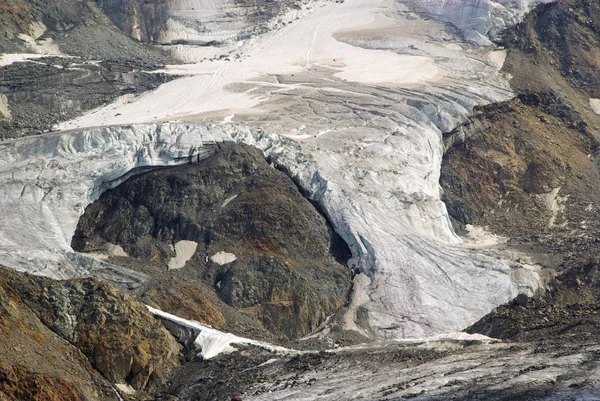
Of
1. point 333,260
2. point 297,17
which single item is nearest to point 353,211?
point 333,260

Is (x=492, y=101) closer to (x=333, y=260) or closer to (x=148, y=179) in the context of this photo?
(x=333, y=260)

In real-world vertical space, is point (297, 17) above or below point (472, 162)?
above

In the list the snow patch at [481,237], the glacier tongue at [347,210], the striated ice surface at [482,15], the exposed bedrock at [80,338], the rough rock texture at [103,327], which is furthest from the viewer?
the striated ice surface at [482,15]

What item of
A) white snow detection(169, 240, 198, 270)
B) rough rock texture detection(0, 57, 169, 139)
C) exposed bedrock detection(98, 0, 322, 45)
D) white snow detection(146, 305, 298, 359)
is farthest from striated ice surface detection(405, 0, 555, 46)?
white snow detection(146, 305, 298, 359)

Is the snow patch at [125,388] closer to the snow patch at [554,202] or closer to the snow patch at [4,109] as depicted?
the snow patch at [4,109]

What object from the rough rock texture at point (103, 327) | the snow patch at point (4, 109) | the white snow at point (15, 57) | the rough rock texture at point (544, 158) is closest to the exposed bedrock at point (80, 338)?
the rough rock texture at point (103, 327)

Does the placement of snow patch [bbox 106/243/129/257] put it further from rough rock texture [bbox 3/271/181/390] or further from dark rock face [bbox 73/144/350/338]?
rough rock texture [bbox 3/271/181/390]
